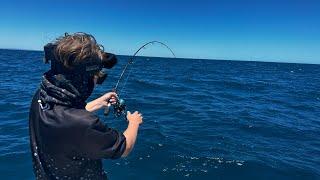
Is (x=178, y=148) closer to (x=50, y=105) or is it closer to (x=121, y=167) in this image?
(x=121, y=167)

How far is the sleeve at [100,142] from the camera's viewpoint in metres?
2.46

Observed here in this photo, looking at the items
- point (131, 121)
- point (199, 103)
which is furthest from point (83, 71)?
point (199, 103)

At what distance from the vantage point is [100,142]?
252cm

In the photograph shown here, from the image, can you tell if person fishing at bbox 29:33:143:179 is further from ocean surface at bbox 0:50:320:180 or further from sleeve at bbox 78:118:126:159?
ocean surface at bbox 0:50:320:180

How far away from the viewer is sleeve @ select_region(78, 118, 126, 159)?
8.09 feet

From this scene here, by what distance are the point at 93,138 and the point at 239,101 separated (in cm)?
1647

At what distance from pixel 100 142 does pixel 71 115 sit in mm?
290

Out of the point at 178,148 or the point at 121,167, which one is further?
the point at 178,148

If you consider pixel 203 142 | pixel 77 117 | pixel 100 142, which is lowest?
pixel 203 142

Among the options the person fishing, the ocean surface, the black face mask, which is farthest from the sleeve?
the ocean surface

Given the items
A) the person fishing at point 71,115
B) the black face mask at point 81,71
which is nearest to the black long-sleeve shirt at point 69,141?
the person fishing at point 71,115

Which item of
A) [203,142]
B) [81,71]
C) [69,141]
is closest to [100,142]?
[69,141]

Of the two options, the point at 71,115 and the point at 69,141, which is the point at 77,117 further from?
the point at 69,141

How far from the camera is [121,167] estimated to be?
777 centimetres
